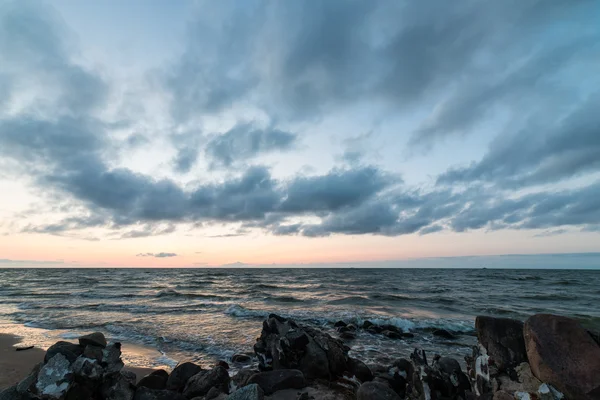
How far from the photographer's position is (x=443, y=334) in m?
15.4

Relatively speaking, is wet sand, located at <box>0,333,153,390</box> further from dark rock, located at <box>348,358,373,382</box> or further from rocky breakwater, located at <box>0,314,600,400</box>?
dark rock, located at <box>348,358,373,382</box>

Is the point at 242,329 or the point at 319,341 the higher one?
the point at 319,341

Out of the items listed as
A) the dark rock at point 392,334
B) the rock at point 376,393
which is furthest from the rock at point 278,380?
the dark rock at point 392,334

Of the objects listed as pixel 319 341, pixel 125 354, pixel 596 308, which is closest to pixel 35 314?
pixel 125 354

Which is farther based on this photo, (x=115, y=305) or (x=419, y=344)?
(x=115, y=305)

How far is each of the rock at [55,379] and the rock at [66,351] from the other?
24.9 inches

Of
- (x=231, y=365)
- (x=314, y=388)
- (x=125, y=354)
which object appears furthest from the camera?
(x=125, y=354)

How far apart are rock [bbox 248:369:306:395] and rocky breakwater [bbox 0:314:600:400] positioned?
0.08ft

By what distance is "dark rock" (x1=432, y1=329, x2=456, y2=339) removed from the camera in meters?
15.2

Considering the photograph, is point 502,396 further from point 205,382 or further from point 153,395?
point 153,395

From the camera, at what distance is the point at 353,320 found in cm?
1856

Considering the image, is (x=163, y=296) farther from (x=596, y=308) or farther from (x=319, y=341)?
(x=596, y=308)

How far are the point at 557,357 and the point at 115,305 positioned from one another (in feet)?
96.2

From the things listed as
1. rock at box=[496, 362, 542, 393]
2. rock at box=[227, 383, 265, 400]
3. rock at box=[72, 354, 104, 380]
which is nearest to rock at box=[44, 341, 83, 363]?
rock at box=[72, 354, 104, 380]
